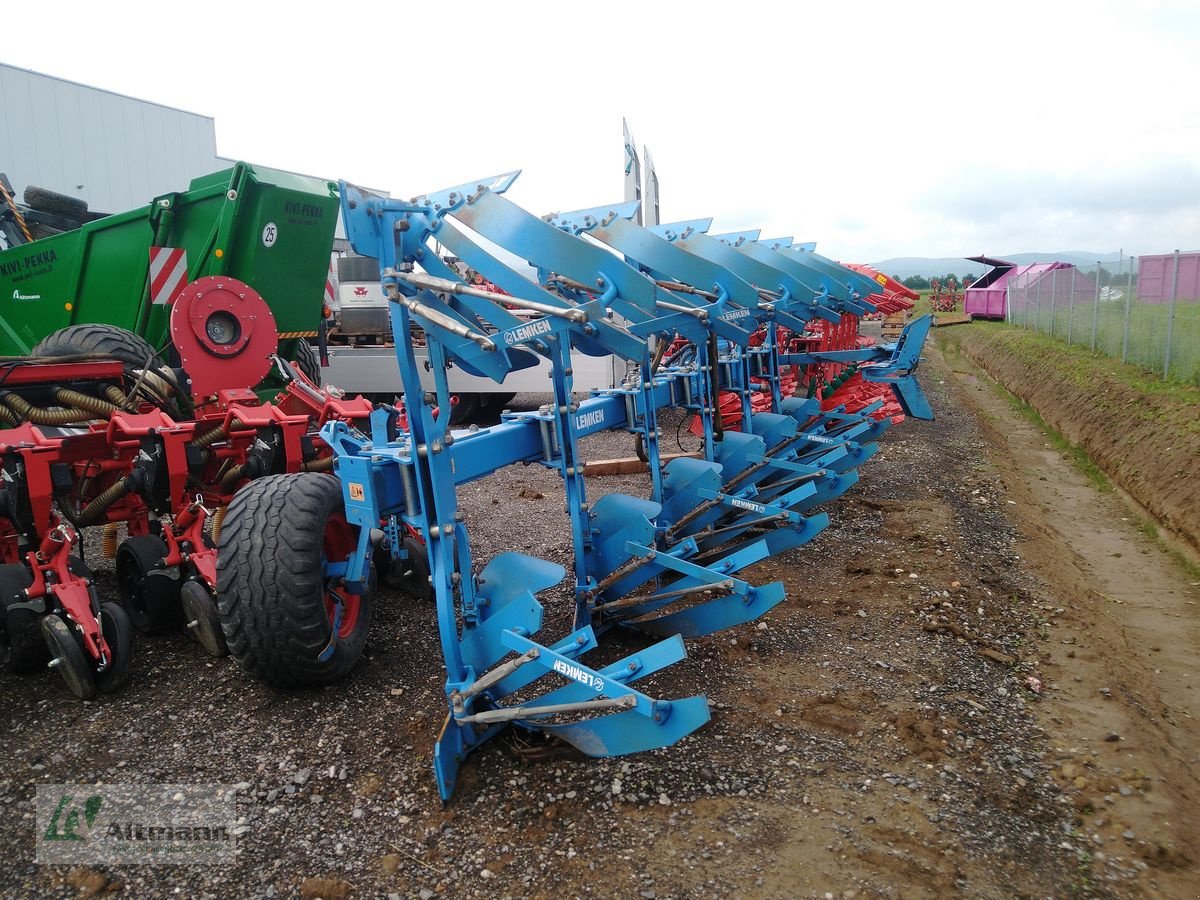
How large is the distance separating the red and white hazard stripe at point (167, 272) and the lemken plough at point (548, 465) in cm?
335

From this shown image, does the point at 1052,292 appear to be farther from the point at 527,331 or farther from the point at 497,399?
the point at 527,331

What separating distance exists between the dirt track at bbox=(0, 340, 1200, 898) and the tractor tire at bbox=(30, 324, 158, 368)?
227cm

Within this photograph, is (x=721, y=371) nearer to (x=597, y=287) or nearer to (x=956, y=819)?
(x=597, y=287)

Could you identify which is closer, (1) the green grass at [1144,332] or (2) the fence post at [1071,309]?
(1) the green grass at [1144,332]

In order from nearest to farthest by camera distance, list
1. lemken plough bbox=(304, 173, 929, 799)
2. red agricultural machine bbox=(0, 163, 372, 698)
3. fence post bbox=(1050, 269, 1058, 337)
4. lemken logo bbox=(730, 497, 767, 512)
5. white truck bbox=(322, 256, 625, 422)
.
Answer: lemken plough bbox=(304, 173, 929, 799) → red agricultural machine bbox=(0, 163, 372, 698) → lemken logo bbox=(730, 497, 767, 512) → white truck bbox=(322, 256, 625, 422) → fence post bbox=(1050, 269, 1058, 337)

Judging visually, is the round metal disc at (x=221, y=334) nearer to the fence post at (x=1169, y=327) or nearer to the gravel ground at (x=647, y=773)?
the gravel ground at (x=647, y=773)

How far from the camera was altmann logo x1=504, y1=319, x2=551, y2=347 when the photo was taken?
2816mm

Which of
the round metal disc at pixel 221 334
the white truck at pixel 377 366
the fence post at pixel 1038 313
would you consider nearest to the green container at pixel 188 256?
the round metal disc at pixel 221 334

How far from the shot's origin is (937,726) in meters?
3.39

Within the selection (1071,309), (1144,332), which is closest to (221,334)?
(1144,332)

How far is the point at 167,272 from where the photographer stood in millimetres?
6496

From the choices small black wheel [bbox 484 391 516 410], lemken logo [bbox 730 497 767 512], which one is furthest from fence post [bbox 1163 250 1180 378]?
lemken logo [bbox 730 497 767 512]

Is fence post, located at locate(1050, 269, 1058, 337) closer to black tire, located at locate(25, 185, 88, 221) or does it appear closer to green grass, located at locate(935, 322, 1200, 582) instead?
green grass, located at locate(935, 322, 1200, 582)

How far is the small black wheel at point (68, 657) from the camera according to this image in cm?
358
